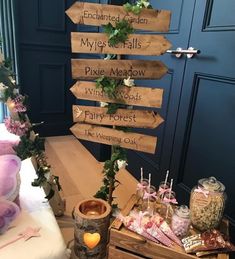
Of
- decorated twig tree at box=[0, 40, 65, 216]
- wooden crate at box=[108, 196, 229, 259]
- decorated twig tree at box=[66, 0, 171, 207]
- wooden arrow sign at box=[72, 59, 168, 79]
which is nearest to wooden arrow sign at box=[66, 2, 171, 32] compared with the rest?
decorated twig tree at box=[66, 0, 171, 207]

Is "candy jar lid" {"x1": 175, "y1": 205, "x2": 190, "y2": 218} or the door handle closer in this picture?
"candy jar lid" {"x1": 175, "y1": 205, "x2": 190, "y2": 218}

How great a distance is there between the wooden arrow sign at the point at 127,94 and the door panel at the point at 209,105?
0.39 m

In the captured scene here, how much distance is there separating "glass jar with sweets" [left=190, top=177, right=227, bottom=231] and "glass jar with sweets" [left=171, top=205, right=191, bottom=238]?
0.05 m

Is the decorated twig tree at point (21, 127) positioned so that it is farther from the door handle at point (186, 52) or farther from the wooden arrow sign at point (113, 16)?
the door handle at point (186, 52)

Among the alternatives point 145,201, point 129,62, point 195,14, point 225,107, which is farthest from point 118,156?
point 195,14

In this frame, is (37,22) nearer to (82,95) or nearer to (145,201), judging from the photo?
(82,95)

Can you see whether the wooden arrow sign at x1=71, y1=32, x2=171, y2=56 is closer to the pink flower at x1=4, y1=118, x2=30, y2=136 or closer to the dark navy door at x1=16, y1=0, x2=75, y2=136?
the pink flower at x1=4, y1=118, x2=30, y2=136

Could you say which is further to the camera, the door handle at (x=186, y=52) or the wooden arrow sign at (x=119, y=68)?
the door handle at (x=186, y=52)

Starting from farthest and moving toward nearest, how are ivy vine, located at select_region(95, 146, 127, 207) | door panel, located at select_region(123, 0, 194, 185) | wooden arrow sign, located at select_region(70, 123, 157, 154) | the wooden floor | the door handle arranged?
the wooden floor
door panel, located at select_region(123, 0, 194, 185)
the door handle
ivy vine, located at select_region(95, 146, 127, 207)
wooden arrow sign, located at select_region(70, 123, 157, 154)

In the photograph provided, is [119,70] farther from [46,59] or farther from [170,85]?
[46,59]

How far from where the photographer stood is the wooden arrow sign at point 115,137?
1180mm

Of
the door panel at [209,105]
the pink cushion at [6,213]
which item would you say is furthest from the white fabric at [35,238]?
the door panel at [209,105]

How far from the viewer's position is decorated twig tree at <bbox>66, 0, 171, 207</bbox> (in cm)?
107

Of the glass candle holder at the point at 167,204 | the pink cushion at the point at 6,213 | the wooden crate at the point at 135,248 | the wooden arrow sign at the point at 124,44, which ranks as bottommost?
the wooden crate at the point at 135,248
